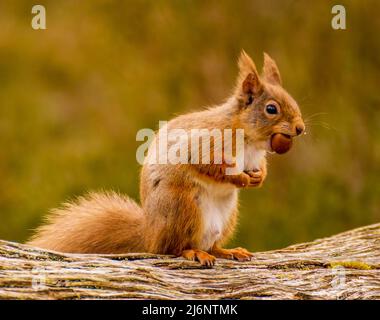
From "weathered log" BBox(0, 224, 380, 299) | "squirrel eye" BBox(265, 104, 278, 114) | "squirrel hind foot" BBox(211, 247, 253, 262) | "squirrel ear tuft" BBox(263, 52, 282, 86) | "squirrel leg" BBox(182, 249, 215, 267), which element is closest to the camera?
"weathered log" BBox(0, 224, 380, 299)

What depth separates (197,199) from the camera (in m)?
3.96

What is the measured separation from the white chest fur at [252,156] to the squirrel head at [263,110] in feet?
0.15

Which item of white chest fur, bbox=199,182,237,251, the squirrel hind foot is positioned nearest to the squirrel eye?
white chest fur, bbox=199,182,237,251

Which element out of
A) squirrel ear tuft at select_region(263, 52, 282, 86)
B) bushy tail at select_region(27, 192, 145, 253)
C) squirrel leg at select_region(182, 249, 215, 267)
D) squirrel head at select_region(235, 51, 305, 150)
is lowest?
squirrel leg at select_region(182, 249, 215, 267)

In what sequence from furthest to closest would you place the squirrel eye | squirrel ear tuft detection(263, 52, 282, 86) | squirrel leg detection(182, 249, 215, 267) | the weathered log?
squirrel ear tuft detection(263, 52, 282, 86)
the squirrel eye
squirrel leg detection(182, 249, 215, 267)
the weathered log

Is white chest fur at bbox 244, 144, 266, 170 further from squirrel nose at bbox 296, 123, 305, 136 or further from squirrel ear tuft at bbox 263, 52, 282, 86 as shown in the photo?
squirrel ear tuft at bbox 263, 52, 282, 86

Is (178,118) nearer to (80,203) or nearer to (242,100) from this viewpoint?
(242,100)

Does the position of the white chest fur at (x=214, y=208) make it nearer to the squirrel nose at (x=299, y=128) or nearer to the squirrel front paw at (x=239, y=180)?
the squirrel front paw at (x=239, y=180)

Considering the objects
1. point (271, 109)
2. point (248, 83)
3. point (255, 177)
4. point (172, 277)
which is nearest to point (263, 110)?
point (271, 109)

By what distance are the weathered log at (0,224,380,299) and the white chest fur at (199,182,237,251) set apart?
13 cm

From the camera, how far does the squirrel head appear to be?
4000mm
